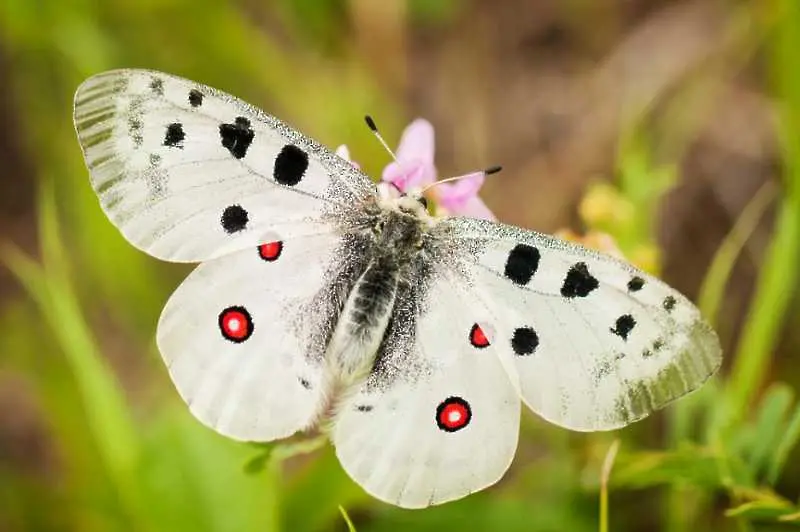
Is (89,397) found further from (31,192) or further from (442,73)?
(442,73)

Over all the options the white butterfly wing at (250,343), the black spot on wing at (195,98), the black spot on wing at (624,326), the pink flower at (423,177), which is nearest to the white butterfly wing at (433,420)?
the white butterfly wing at (250,343)

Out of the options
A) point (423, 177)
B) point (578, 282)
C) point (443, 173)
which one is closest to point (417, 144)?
point (423, 177)

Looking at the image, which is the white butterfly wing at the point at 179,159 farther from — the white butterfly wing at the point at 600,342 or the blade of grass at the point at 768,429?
the blade of grass at the point at 768,429

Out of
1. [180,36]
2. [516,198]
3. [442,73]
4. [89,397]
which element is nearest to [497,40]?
[442,73]

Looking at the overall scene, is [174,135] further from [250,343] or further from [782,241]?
[782,241]

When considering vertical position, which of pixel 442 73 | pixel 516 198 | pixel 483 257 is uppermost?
pixel 442 73

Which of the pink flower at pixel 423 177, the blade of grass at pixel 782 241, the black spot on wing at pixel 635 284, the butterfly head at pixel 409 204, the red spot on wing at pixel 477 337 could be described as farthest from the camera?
the blade of grass at pixel 782 241
